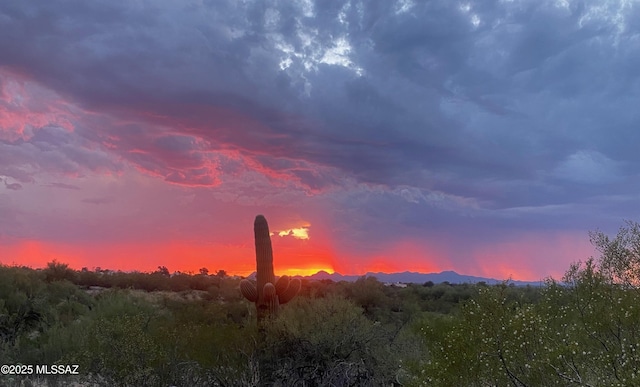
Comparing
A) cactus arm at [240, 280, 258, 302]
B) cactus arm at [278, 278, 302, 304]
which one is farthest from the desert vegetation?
cactus arm at [240, 280, 258, 302]

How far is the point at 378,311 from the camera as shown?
30.1m

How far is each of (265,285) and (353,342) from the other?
3943 mm

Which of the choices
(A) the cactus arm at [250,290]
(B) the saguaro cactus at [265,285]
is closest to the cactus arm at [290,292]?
(B) the saguaro cactus at [265,285]

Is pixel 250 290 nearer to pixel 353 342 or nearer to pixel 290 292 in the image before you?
pixel 290 292

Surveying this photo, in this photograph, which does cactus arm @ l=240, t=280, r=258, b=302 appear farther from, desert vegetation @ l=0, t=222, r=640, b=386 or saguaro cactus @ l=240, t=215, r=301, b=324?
desert vegetation @ l=0, t=222, r=640, b=386

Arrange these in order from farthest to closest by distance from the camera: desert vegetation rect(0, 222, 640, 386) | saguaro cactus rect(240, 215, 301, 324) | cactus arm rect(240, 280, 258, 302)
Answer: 1. cactus arm rect(240, 280, 258, 302)
2. saguaro cactus rect(240, 215, 301, 324)
3. desert vegetation rect(0, 222, 640, 386)

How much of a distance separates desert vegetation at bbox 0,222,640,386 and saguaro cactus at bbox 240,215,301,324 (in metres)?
0.57

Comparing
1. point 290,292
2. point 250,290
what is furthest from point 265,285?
point 290,292

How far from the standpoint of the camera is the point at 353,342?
51.7 ft

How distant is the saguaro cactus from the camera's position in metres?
18.1

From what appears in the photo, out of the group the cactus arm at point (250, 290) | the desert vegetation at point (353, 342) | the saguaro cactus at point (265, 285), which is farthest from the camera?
the cactus arm at point (250, 290)

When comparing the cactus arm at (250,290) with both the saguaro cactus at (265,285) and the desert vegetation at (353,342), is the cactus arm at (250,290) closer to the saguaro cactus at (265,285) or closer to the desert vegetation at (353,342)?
the saguaro cactus at (265,285)

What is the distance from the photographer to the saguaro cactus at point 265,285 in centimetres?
1811

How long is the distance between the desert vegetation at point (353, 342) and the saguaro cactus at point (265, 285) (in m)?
0.57
